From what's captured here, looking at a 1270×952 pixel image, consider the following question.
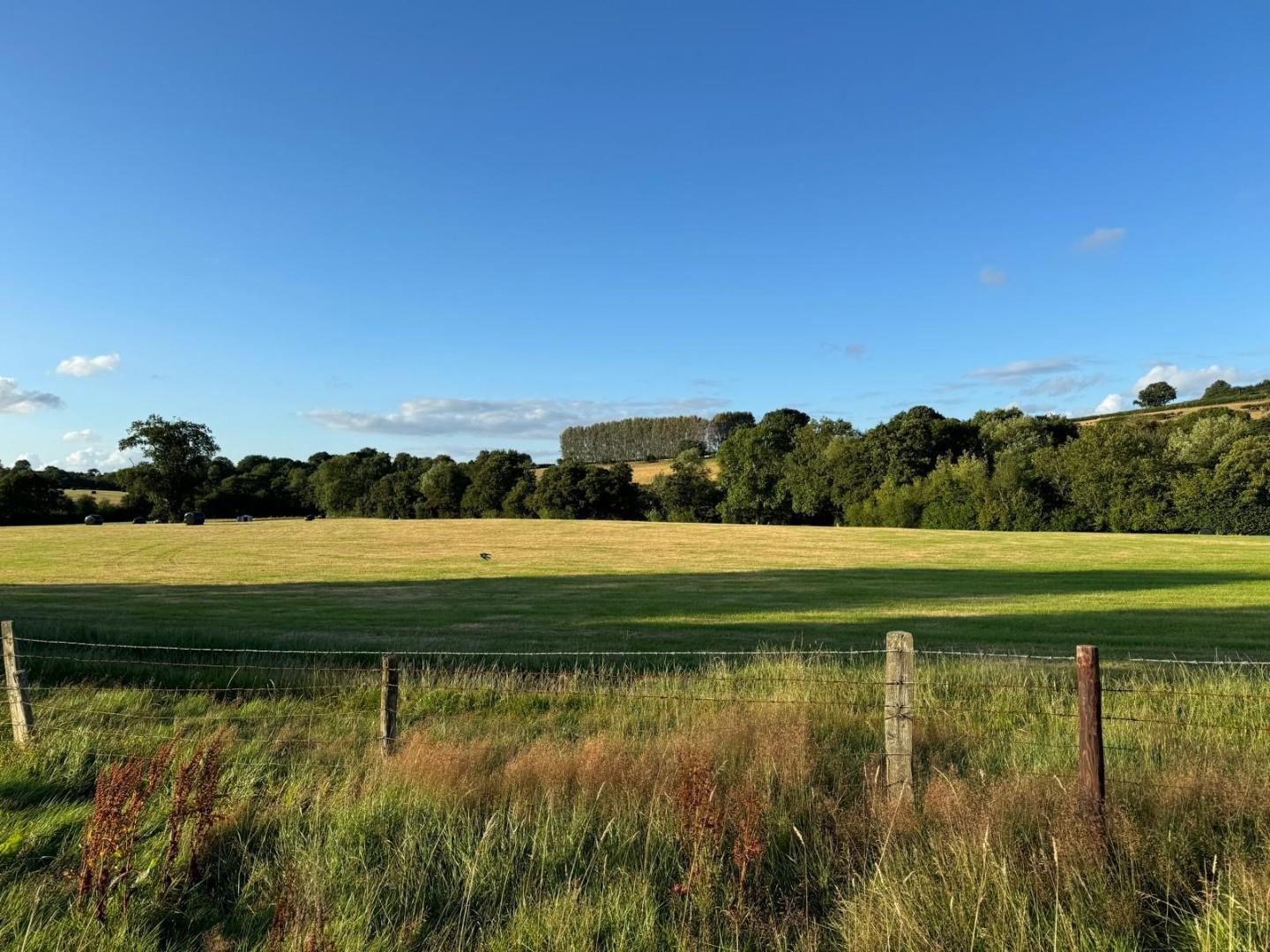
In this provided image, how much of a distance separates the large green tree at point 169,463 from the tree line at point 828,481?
15 cm

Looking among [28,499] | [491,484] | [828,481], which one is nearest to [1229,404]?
[828,481]

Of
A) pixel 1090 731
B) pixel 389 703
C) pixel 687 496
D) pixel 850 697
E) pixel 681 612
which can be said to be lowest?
pixel 681 612

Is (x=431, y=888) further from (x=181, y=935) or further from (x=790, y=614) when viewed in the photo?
(x=790, y=614)

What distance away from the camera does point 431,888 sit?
4789mm

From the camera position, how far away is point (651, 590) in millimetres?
29812

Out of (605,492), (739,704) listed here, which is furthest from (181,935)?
(605,492)

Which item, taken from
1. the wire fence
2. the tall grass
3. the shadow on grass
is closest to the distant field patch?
the shadow on grass

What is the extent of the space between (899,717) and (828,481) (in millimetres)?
78881

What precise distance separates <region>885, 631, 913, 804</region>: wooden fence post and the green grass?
10.5m

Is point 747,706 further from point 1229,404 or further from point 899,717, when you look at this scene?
point 1229,404

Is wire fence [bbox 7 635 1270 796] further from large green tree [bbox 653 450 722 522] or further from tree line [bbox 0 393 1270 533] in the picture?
large green tree [bbox 653 450 722 522]

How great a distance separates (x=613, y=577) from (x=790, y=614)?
45.3 feet

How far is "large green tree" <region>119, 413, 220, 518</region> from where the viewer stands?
3600 inches

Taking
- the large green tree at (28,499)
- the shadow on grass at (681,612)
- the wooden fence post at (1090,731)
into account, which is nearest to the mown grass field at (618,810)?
the wooden fence post at (1090,731)
